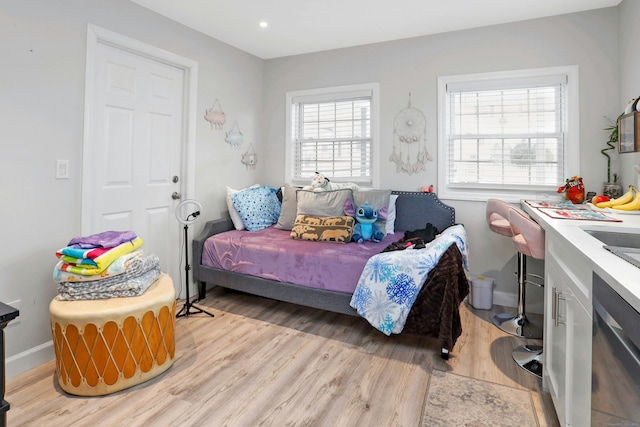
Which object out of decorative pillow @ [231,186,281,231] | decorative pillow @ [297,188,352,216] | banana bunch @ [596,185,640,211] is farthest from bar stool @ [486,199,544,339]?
decorative pillow @ [231,186,281,231]

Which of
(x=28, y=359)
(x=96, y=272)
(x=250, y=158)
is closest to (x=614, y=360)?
(x=96, y=272)

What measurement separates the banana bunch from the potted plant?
1.07ft

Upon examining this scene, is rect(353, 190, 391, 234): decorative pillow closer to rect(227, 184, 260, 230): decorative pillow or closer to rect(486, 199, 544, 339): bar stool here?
rect(486, 199, 544, 339): bar stool

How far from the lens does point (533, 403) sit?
187 cm

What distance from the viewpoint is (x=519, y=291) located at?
282cm

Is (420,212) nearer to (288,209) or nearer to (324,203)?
(324,203)

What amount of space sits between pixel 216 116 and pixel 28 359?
2.50m

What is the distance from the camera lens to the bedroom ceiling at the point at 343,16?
283 cm

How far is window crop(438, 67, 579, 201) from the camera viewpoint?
3.08 metres

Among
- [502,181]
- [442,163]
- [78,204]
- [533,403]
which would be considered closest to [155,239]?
[78,204]

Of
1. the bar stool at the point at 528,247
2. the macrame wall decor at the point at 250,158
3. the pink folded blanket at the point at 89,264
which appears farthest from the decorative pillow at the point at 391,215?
the pink folded blanket at the point at 89,264

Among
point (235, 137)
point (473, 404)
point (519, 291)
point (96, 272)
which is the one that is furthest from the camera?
point (235, 137)

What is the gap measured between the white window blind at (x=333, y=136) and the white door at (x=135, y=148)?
140cm

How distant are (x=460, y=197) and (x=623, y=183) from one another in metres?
1.21
